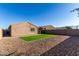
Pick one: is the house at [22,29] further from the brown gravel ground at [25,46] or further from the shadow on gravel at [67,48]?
the shadow on gravel at [67,48]

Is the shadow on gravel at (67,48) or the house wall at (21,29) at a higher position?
the house wall at (21,29)

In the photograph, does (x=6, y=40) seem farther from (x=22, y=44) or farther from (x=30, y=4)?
(x=30, y=4)

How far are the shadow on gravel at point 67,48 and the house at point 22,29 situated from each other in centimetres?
67

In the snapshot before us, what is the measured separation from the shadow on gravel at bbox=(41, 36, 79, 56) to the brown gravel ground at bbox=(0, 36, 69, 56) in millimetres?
97

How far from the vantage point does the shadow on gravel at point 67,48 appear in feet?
25.0

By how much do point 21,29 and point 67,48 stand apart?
4.27 ft

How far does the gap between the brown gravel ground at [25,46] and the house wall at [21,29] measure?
0.17 metres

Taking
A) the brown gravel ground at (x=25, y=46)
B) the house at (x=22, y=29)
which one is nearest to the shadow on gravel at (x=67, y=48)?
the brown gravel ground at (x=25, y=46)

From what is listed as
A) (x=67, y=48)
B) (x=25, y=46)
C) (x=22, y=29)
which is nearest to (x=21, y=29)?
(x=22, y=29)

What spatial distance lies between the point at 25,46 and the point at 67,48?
1.09 meters

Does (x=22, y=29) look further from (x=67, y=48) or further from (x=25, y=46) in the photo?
(x=67, y=48)

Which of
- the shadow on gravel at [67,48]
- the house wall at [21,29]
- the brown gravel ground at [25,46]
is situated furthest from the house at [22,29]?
the shadow on gravel at [67,48]

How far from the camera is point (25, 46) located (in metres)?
7.69

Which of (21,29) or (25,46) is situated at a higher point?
(21,29)
